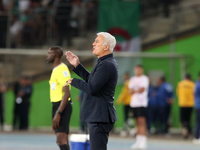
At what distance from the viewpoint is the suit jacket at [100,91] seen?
546 centimetres

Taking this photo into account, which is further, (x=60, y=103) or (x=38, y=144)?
(x=38, y=144)

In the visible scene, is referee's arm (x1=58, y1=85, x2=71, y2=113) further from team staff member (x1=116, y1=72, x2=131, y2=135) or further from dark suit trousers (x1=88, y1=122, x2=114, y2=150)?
team staff member (x1=116, y1=72, x2=131, y2=135)

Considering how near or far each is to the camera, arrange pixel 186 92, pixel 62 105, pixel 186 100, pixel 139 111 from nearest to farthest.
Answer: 1. pixel 62 105
2. pixel 139 111
3. pixel 186 92
4. pixel 186 100

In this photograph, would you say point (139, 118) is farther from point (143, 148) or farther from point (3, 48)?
point (3, 48)

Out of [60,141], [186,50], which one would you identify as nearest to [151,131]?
[186,50]

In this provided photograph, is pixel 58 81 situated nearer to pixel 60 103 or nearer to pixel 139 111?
pixel 60 103

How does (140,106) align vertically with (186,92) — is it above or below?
below

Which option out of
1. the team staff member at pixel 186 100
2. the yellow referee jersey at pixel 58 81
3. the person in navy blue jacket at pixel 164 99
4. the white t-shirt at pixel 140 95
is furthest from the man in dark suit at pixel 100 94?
the person in navy blue jacket at pixel 164 99

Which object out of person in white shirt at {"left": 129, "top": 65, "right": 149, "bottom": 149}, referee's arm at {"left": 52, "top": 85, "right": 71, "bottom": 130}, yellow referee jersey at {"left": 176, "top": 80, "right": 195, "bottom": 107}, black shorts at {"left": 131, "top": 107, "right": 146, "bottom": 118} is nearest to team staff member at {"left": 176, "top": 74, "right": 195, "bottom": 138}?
yellow referee jersey at {"left": 176, "top": 80, "right": 195, "bottom": 107}

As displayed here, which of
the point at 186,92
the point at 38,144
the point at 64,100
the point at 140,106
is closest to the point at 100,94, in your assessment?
the point at 64,100

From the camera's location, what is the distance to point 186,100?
51.9 ft

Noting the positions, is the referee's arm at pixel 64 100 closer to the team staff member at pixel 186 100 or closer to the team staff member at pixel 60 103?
the team staff member at pixel 60 103

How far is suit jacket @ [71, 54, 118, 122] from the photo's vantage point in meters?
5.46

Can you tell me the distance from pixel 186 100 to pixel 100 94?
10.7 m
